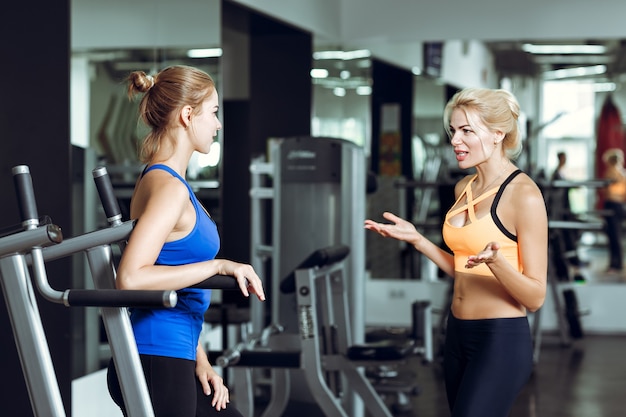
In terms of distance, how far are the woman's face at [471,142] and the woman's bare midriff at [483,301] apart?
34 centimetres

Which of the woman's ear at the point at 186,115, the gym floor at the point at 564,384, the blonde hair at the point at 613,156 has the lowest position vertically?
the gym floor at the point at 564,384

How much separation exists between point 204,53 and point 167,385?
13.1 feet

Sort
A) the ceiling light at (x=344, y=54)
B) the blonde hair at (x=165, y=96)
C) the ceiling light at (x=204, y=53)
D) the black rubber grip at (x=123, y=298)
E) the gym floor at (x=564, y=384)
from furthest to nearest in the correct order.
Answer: the ceiling light at (x=344, y=54), the ceiling light at (x=204, y=53), the gym floor at (x=564, y=384), the blonde hair at (x=165, y=96), the black rubber grip at (x=123, y=298)

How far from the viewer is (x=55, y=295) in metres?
1.84

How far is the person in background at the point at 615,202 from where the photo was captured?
8246 mm

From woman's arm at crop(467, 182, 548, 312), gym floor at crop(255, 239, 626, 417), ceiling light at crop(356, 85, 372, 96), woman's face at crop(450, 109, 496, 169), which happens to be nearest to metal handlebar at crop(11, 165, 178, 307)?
woman's arm at crop(467, 182, 548, 312)

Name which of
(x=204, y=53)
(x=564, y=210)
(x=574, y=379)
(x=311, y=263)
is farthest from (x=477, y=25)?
(x=311, y=263)

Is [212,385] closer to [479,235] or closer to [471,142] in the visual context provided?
[479,235]

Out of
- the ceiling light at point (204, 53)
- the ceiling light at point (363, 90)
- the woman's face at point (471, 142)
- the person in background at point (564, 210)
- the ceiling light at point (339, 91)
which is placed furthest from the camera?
the ceiling light at point (363, 90)

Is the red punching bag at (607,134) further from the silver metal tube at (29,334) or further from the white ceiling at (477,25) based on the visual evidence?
the silver metal tube at (29,334)

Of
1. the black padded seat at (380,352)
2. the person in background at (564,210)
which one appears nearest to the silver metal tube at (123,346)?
the black padded seat at (380,352)

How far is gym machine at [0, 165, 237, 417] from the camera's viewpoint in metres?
1.79

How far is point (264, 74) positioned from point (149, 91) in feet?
18.2

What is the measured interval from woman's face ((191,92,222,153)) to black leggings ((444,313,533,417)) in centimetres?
93
